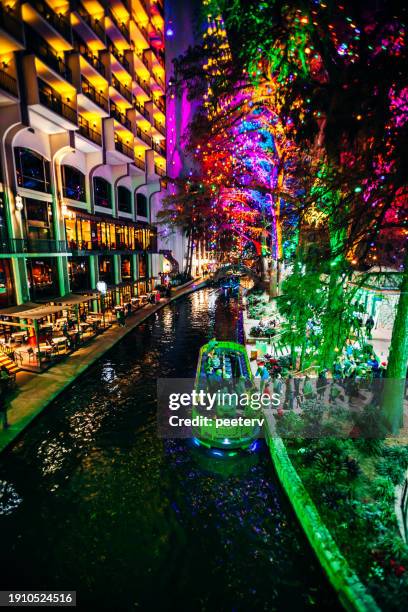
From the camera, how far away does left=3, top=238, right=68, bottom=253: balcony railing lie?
17.5 m

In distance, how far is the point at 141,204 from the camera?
1537 inches

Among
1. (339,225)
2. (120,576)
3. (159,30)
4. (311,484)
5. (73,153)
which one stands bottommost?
(120,576)

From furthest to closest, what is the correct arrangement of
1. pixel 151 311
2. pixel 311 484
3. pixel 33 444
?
pixel 151 311
pixel 33 444
pixel 311 484

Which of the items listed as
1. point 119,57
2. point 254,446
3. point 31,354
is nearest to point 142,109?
point 119,57

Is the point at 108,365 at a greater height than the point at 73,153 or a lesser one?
lesser

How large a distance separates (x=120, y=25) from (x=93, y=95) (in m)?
10.6

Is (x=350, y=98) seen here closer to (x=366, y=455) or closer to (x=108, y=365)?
(x=366, y=455)

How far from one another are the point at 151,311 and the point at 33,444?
65.6 ft

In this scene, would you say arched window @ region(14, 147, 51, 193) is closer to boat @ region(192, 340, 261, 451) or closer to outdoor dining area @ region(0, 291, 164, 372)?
outdoor dining area @ region(0, 291, 164, 372)

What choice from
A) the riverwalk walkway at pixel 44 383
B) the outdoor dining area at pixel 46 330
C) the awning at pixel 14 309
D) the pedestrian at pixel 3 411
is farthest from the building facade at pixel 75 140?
the pedestrian at pixel 3 411

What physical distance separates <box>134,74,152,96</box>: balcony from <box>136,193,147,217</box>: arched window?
11381 mm

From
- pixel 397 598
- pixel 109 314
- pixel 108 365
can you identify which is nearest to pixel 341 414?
pixel 397 598

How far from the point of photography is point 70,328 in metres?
20.8

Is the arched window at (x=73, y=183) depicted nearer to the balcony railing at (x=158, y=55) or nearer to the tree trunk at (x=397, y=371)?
the balcony railing at (x=158, y=55)
